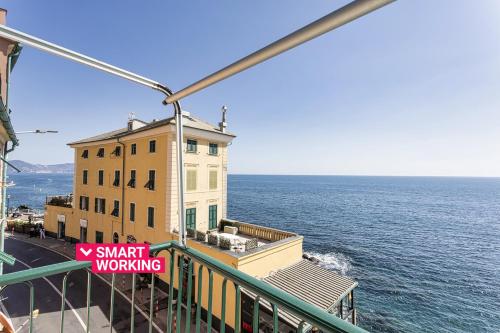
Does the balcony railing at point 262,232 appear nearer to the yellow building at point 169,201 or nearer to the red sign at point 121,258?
the yellow building at point 169,201

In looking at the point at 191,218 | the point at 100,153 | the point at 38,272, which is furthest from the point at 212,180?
the point at 38,272

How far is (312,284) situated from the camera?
1481cm

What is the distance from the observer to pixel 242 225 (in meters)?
20.2

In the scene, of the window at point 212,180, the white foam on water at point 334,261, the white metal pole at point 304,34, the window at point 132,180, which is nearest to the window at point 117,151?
the window at point 132,180

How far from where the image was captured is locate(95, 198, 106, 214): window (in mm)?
25106

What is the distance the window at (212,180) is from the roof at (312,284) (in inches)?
365

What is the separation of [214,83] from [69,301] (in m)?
21.1

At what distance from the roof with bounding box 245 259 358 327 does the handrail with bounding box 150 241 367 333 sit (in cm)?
1196

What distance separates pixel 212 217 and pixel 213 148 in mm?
6191

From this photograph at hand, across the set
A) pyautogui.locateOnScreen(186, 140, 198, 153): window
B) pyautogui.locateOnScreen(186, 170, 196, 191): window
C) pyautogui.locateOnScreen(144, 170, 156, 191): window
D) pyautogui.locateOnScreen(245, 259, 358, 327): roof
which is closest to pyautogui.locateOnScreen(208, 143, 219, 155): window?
pyautogui.locateOnScreen(186, 140, 198, 153): window

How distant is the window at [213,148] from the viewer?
69.8 ft

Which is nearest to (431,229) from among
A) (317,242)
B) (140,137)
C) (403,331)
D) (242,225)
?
(317,242)

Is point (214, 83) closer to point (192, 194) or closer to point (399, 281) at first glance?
point (192, 194)

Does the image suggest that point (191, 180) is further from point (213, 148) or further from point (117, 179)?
point (117, 179)
